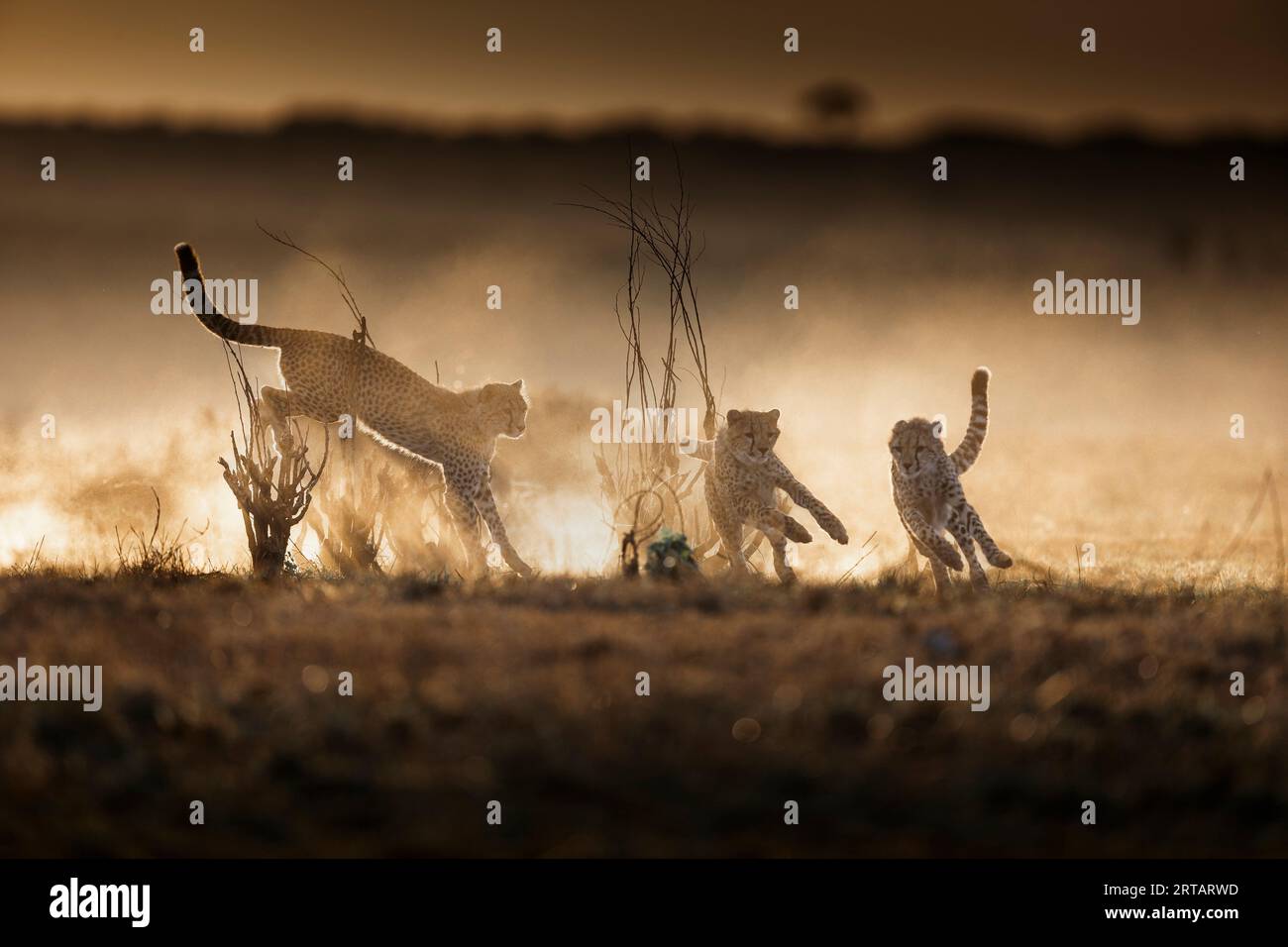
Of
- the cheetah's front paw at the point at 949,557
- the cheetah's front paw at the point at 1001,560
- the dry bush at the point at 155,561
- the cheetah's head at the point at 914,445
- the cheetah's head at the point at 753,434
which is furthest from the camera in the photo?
the cheetah's head at the point at 753,434

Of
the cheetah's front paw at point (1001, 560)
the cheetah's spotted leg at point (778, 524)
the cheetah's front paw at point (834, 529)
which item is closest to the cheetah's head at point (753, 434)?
the cheetah's spotted leg at point (778, 524)

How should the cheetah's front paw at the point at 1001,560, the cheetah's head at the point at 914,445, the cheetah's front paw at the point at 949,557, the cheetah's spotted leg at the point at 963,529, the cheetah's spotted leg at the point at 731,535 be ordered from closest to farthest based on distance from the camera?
the cheetah's front paw at the point at 949,557 < the cheetah's front paw at the point at 1001,560 < the cheetah's spotted leg at the point at 963,529 < the cheetah's head at the point at 914,445 < the cheetah's spotted leg at the point at 731,535

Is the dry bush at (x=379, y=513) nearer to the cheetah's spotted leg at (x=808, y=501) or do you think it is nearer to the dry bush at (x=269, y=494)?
the dry bush at (x=269, y=494)

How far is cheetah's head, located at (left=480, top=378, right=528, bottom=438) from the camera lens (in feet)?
34.9

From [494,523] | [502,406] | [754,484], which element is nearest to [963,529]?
[754,484]

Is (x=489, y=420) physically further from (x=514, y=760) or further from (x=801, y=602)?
(x=514, y=760)

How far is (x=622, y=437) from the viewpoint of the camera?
11250 mm

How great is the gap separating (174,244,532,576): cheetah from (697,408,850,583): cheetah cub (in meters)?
1.47

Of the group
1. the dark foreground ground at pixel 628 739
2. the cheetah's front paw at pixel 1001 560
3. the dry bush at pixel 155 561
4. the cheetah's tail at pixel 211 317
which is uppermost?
the cheetah's tail at pixel 211 317

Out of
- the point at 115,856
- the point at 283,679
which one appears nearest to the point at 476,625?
the point at 283,679

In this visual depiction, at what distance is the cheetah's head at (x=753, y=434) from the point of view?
32.6ft

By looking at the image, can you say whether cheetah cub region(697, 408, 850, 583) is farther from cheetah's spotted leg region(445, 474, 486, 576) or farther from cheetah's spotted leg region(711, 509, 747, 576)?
cheetah's spotted leg region(445, 474, 486, 576)

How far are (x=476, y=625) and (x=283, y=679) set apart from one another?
41.9 inches

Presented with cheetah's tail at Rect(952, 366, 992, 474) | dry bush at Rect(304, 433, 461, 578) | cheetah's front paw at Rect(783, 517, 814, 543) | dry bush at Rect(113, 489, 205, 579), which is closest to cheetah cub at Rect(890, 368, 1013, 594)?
cheetah's tail at Rect(952, 366, 992, 474)
